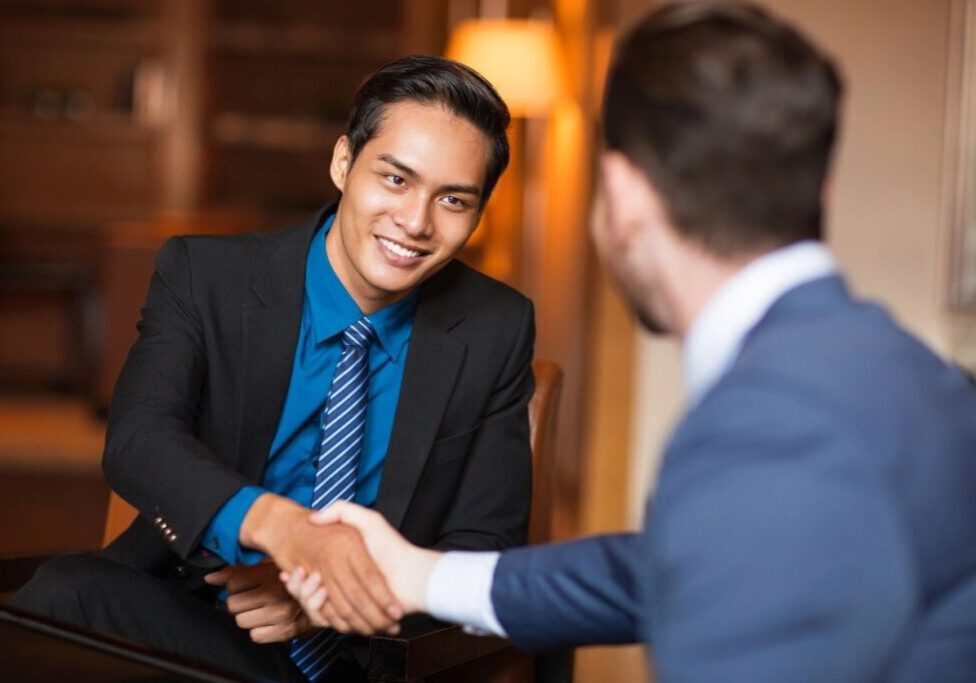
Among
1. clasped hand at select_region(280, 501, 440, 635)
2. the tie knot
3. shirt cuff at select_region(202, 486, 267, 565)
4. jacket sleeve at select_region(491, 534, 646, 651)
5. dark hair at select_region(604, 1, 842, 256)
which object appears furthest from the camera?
the tie knot

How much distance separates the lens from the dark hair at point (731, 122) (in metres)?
1.21

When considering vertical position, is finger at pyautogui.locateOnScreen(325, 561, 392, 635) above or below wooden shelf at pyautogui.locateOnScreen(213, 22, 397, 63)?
below

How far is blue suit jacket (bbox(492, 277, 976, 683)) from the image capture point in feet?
3.54

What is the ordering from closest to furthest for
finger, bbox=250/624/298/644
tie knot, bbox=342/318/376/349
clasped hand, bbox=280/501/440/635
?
clasped hand, bbox=280/501/440/635 → finger, bbox=250/624/298/644 → tie knot, bbox=342/318/376/349

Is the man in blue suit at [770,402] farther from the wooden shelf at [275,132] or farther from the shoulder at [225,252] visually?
the wooden shelf at [275,132]

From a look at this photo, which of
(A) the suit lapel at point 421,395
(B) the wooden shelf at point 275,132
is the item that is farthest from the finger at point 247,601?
(B) the wooden shelf at point 275,132

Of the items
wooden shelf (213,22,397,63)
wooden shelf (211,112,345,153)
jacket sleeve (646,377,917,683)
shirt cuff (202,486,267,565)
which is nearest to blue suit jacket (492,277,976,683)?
jacket sleeve (646,377,917,683)

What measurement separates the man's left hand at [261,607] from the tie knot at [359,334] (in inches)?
15.8

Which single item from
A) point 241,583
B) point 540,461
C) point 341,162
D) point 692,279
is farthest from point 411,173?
point 692,279

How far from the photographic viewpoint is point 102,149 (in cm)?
780

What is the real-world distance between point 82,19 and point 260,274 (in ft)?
20.1

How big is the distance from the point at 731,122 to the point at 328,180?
6894 mm

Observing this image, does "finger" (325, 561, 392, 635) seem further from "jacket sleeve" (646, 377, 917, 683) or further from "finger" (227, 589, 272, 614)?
"jacket sleeve" (646, 377, 917, 683)

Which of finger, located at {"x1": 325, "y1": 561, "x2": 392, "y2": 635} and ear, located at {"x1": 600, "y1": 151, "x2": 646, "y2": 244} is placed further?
finger, located at {"x1": 325, "y1": 561, "x2": 392, "y2": 635}
